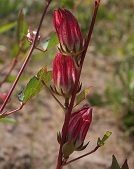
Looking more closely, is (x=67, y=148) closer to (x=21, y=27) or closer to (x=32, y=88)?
(x=32, y=88)

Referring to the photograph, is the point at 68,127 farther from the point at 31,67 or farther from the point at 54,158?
the point at 31,67

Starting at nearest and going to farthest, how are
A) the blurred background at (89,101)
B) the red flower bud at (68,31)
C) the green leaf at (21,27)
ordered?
the red flower bud at (68,31)
the green leaf at (21,27)
the blurred background at (89,101)

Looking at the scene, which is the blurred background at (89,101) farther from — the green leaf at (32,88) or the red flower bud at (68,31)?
the red flower bud at (68,31)

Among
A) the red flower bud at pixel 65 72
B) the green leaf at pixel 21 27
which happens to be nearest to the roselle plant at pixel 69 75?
the red flower bud at pixel 65 72

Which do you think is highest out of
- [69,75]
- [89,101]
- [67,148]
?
[89,101]

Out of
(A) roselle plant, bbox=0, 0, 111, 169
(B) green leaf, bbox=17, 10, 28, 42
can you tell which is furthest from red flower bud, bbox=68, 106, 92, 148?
(B) green leaf, bbox=17, 10, 28, 42

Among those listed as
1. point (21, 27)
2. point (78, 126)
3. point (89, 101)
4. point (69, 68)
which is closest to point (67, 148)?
point (78, 126)
